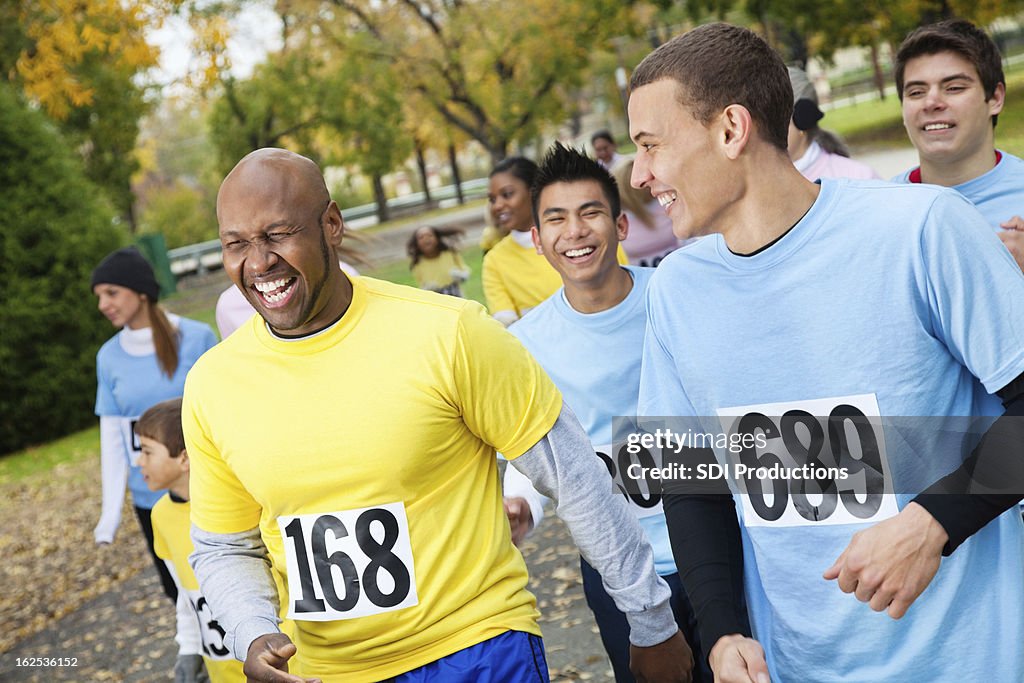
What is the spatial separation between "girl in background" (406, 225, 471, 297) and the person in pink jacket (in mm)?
6425

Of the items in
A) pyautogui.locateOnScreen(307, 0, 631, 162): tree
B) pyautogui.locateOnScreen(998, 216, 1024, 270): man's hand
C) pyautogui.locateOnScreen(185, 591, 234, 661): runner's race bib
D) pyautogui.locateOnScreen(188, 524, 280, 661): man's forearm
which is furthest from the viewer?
pyautogui.locateOnScreen(307, 0, 631, 162): tree

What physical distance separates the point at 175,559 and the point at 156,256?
2721 centimetres

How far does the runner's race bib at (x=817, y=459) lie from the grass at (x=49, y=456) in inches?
476

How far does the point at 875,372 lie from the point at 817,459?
22 centimetres

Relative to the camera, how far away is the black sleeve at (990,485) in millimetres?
1980

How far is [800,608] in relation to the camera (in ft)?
7.54

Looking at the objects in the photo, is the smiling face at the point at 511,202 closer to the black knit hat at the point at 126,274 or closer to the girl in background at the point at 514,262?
the girl in background at the point at 514,262

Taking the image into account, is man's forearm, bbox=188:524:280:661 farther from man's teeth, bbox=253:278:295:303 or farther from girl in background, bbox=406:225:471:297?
girl in background, bbox=406:225:471:297

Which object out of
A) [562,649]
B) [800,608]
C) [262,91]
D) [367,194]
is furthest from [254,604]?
[367,194]

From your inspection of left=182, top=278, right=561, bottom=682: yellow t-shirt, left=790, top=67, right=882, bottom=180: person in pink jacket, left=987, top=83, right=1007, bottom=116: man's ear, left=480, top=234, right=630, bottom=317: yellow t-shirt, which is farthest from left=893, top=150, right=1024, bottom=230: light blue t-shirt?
left=480, top=234, right=630, bottom=317: yellow t-shirt

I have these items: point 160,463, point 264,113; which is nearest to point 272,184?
point 160,463

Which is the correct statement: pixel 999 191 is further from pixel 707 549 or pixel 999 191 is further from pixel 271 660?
pixel 271 660

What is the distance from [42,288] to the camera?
48.3 ft

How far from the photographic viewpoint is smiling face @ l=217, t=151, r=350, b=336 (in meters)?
2.68
